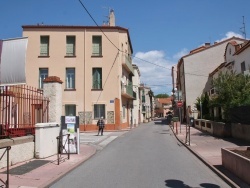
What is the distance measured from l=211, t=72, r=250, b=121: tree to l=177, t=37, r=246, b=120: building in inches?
967

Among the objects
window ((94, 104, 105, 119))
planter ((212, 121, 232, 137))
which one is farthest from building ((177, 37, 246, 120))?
planter ((212, 121, 232, 137))

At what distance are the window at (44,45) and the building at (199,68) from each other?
20438 mm

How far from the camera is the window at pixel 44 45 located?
114 ft

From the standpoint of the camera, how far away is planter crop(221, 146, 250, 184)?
803cm

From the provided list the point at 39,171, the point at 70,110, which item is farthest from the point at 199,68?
the point at 39,171

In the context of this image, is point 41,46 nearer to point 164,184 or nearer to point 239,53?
point 239,53

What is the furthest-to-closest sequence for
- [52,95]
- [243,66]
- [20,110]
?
[243,66] → [52,95] → [20,110]

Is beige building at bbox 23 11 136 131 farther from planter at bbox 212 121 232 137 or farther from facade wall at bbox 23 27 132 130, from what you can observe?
planter at bbox 212 121 232 137

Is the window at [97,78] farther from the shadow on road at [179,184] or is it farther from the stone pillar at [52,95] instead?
the shadow on road at [179,184]

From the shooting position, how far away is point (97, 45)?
35.3m

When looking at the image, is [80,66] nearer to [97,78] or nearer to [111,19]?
[97,78]

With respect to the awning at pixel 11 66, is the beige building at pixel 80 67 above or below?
above

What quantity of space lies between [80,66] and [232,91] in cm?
1793

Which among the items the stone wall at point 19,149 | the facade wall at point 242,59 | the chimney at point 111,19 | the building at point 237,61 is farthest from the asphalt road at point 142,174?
the chimney at point 111,19
